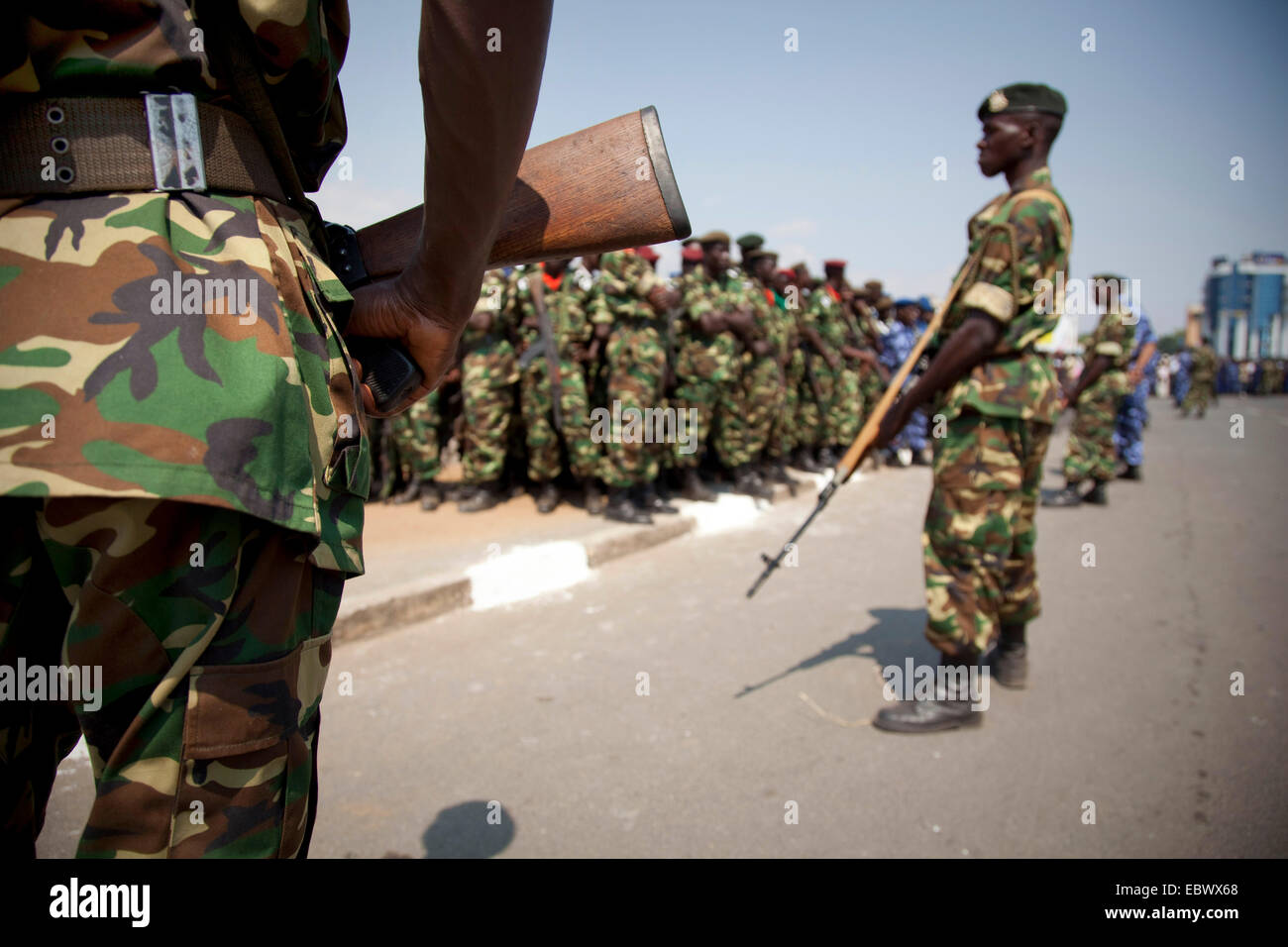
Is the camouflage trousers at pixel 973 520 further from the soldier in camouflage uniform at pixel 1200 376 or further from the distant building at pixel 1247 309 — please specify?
the distant building at pixel 1247 309

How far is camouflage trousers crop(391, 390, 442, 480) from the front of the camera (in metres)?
6.27

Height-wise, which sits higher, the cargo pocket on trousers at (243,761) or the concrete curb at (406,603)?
the cargo pocket on trousers at (243,761)

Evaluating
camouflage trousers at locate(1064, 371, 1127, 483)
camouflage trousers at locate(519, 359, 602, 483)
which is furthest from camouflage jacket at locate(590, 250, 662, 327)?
camouflage trousers at locate(1064, 371, 1127, 483)

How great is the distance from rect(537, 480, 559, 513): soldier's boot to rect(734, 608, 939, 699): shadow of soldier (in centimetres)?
305

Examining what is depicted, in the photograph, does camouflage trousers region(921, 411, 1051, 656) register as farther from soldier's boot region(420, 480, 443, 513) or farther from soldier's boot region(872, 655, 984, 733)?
soldier's boot region(420, 480, 443, 513)

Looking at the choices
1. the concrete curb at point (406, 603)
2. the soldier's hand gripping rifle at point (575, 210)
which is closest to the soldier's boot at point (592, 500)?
the concrete curb at point (406, 603)

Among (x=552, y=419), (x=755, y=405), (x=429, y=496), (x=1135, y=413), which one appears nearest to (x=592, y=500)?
(x=552, y=419)

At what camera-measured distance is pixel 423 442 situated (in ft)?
20.9

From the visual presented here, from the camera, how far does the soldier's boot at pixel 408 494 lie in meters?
6.87

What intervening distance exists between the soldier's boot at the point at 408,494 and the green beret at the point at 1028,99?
5.46 metres

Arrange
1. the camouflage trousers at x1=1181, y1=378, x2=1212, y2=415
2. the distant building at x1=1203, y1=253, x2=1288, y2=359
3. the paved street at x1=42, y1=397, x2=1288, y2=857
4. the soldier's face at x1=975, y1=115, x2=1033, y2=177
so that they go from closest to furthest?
the paved street at x1=42, y1=397, x2=1288, y2=857
the soldier's face at x1=975, y1=115, x2=1033, y2=177
the camouflage trousers at x1=1181, y1=378, x2=1212, y2=415
the distant building at x1=1203, y1=253, x2=1288, y2=359

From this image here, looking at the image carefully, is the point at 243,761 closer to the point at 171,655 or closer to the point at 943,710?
the point at 171,655

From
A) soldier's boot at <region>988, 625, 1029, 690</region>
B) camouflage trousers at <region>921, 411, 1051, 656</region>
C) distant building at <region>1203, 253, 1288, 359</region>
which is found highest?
distant building at <region>1203, 253, 1288, 359</region>
